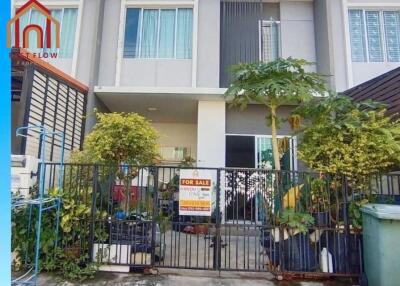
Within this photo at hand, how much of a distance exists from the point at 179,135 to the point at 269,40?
432cm

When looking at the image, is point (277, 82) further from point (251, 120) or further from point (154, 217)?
point (251, 120)

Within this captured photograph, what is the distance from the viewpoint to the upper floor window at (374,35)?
840 cm

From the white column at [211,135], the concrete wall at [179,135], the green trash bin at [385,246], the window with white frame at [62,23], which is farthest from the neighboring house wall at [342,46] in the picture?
the window with white frame at [62,23]

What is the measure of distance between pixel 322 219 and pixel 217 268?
172cm

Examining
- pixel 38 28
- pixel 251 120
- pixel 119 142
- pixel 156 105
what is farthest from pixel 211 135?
pixel 38 28

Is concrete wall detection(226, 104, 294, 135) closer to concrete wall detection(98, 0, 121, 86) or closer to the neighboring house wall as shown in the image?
the neighboring house wall

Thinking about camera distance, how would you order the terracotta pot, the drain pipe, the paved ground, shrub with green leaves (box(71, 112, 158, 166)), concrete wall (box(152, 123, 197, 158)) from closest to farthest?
the paved ground, the terracotta pot, shrub with green leaves (box(71, 112, 158, 166)), the drain pipe, concrete wall (box(152, 123, 197, 158))

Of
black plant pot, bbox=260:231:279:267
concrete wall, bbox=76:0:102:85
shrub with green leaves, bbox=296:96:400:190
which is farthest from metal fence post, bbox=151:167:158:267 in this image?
concrete wall, bbox=76:0:102:85

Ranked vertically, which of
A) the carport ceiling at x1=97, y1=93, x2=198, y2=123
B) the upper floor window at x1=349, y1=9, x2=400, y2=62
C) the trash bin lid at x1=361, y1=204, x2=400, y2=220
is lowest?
the trash bin lid at x1=361, y1=204, x2=400, y2=220

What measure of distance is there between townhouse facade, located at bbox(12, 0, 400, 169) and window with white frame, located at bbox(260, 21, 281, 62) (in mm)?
30

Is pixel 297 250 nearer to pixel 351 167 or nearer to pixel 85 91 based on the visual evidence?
pixel 351 167

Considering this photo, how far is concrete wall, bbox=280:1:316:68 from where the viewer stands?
8.76 meters

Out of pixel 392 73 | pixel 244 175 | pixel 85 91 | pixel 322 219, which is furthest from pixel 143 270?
pixel 392 73

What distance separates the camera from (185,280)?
13.7 feet
